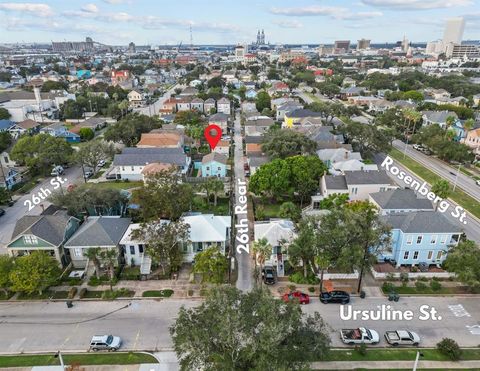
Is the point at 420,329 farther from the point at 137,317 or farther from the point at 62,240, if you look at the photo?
the point at 62,240

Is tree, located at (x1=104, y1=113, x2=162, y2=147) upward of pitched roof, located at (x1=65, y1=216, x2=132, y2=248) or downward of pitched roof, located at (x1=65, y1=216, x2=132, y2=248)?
upward

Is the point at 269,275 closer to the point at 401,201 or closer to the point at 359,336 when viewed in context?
the point at 359,336

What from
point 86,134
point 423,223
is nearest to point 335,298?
point 423,223

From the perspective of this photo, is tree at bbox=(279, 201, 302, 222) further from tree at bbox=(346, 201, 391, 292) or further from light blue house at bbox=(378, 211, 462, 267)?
tree at bbox=(346, 201, 391, 292)

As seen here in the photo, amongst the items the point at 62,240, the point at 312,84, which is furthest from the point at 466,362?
the point at 312,84

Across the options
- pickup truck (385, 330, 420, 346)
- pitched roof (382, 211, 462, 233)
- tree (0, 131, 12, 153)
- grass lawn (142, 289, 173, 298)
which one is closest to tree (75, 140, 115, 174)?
tree (0, 131, 12, 153)

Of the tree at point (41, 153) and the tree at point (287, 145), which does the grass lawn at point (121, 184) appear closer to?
the tree at point (41, 153)
